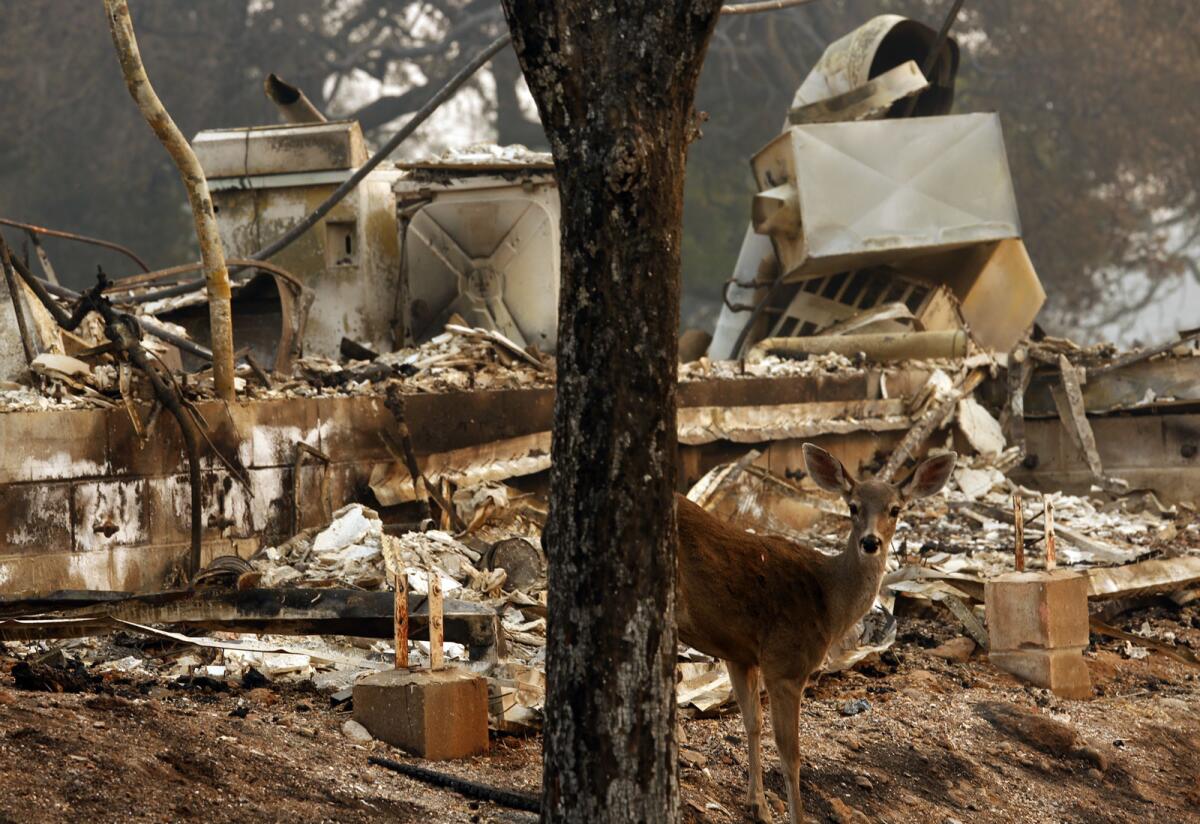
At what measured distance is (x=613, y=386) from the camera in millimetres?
6066

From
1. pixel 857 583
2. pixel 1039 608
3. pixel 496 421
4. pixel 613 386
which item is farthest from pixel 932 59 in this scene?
pixel 613 386

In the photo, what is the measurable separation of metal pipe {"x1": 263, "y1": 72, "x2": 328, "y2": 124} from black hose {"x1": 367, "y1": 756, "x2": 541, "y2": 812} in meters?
12.1

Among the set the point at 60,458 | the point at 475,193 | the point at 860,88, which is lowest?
the point at 60,458

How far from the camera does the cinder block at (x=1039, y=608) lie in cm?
1100

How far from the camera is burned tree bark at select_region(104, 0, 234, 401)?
36.4ft

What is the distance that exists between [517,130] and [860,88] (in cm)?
2425

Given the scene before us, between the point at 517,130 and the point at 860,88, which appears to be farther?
the point at 517,130

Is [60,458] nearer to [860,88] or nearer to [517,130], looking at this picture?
[860,88]

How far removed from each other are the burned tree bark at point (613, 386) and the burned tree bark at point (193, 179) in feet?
18.8

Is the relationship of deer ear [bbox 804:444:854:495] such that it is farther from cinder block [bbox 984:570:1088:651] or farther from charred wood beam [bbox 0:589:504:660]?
cinder block [bbox 984:570:1088:651]

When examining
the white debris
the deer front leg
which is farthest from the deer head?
the white debris

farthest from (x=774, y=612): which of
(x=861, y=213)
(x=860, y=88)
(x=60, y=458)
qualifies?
(x=860, y=88)

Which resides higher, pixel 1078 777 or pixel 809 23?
pixel 809 23

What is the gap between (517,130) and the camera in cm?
4584
